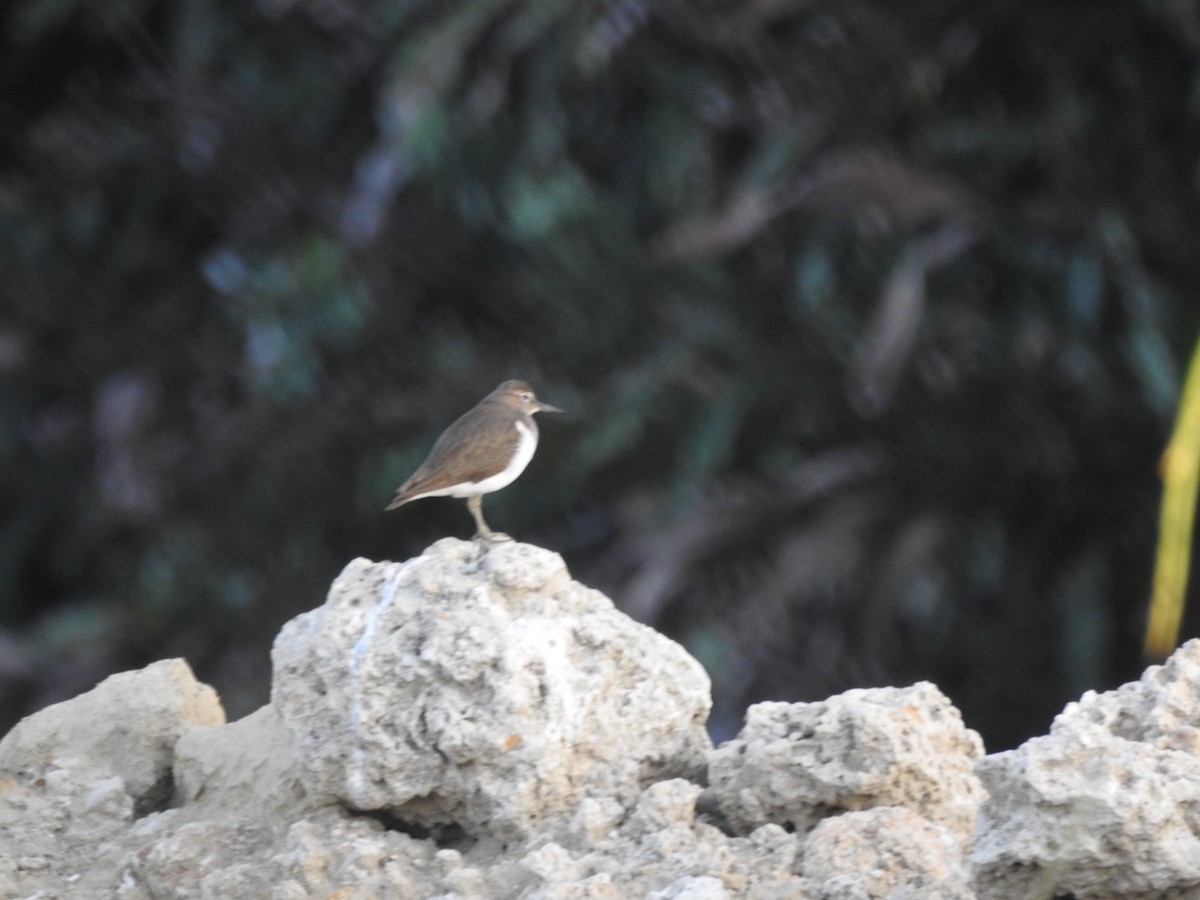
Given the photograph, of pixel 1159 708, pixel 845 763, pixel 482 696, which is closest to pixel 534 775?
pixel 482 696

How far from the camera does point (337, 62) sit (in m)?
7.53

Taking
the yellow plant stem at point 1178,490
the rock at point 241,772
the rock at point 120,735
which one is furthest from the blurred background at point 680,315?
the yellow plant stem at point 1178,490

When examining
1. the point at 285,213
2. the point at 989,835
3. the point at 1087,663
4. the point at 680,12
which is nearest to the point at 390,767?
the point at 989,835

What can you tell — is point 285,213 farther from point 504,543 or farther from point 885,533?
point 504,543

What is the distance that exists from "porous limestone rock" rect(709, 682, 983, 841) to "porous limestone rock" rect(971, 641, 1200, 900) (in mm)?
398

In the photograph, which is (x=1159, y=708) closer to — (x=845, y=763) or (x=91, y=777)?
(x=845, y=763)

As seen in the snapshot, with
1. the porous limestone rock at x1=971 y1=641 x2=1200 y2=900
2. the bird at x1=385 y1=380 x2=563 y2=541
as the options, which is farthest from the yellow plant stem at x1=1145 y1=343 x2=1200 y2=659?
the bird at x1=385 y1=380 x2=563 y2=541

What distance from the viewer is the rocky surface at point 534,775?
132 inches

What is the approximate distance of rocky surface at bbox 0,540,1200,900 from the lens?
335cm

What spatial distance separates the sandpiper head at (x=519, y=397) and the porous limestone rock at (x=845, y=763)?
1.81 meters

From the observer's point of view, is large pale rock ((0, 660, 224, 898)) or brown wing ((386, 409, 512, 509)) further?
brown wing ((386, 409, 512, 509))

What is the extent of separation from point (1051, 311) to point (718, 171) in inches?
43.6

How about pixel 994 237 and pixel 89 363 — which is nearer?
pixel 994 237

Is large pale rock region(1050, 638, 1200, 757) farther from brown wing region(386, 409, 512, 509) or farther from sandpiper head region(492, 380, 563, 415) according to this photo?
sandpiper head region(492, 380, 563, 415)
